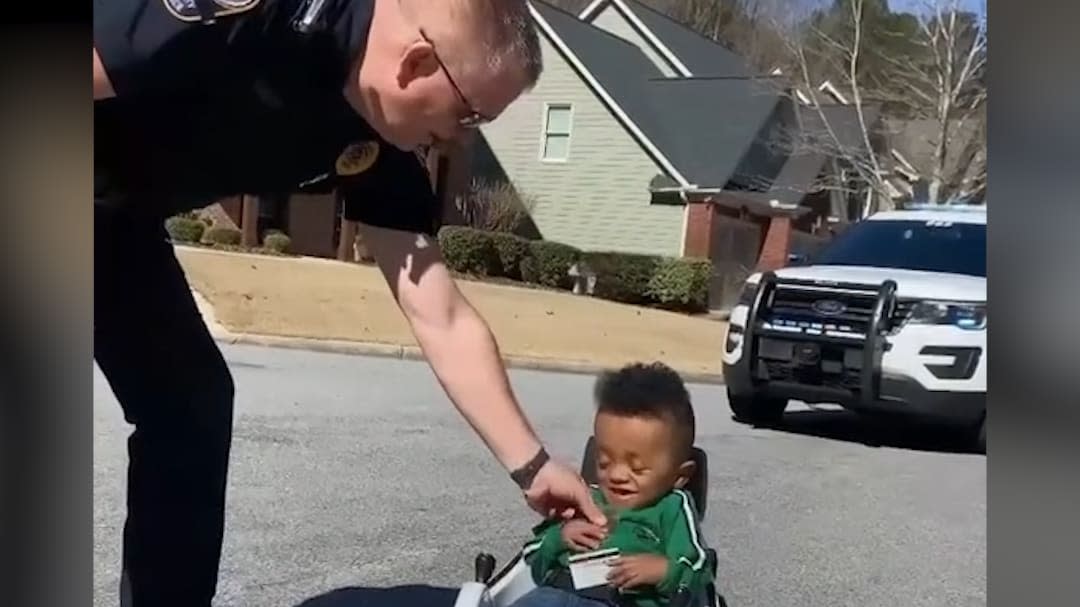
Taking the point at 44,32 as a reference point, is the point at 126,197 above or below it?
below

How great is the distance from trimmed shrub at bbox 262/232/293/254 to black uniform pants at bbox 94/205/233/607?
0.78 feet

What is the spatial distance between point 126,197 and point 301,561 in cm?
89

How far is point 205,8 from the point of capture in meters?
2.74

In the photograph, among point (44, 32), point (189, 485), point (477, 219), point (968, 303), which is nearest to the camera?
point (968, 303)

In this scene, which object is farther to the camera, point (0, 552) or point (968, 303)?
point (0, 552)

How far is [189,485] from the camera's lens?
9.54 feet

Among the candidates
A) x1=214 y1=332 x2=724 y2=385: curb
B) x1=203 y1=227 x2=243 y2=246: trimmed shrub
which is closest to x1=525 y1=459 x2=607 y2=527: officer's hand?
x1=214 y1=332 x2=724 y2=385: curb

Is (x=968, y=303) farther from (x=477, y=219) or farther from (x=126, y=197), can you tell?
(x=126, y=197)

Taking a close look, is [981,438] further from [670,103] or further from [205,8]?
[205,8]

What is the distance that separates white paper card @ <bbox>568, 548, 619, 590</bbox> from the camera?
2.57 meters

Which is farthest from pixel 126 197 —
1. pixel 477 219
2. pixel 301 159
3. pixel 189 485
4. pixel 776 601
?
pixel 776 601

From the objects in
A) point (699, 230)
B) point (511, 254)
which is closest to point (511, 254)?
point (511, 254)

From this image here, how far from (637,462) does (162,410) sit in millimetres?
1093

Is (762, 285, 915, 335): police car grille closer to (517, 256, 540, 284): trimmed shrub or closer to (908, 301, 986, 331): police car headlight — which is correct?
(908, 301, 986, 331): police car headlight
